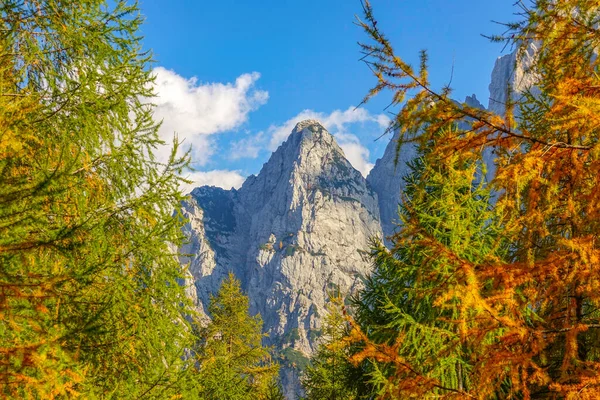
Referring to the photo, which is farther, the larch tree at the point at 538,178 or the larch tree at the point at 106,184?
the larch tree at the point at 106,184

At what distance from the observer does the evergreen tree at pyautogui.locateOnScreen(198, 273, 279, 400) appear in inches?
527

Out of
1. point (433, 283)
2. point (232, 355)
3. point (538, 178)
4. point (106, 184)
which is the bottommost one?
point (232, 355)

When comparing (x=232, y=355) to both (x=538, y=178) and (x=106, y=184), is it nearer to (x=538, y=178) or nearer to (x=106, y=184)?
(x=106, y=184)

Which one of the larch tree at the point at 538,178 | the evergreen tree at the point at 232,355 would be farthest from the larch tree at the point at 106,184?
the evergreen tree at the point at 232,355

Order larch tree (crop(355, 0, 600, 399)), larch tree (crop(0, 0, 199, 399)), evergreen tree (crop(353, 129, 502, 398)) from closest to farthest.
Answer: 1. larch tree (crop(355, 0, 600, 399))
2. larch tree (crop(0, 0, 199, 399))
3. evergreen tree (crop(353, 129, 502, 398))

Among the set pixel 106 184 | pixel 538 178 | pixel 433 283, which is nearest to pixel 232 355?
pixel 433 283

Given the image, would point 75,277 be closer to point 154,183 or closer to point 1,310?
point 1,310

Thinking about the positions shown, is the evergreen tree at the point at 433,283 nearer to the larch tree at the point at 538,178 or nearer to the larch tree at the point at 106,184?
the larch tree at the point at 538,178

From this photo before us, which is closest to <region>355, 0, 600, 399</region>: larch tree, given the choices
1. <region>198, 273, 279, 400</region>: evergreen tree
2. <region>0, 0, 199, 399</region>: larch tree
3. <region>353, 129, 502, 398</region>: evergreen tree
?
<region>353, 129, 502, 398</region>: evergreen tree

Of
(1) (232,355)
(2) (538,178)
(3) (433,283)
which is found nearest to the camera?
(2) (538,178)

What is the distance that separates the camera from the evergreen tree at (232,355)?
44.0 feet

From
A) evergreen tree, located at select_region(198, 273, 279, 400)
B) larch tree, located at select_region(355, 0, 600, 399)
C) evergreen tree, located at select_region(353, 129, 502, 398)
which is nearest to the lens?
larch tree, located at select_region(355, 0, 600, 399)

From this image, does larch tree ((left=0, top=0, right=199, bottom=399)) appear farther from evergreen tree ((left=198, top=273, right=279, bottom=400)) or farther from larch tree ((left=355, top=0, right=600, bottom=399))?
evergreen tree ((left=198, top=273, right=279, bottom=400))

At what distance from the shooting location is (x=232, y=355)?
16328 mm
